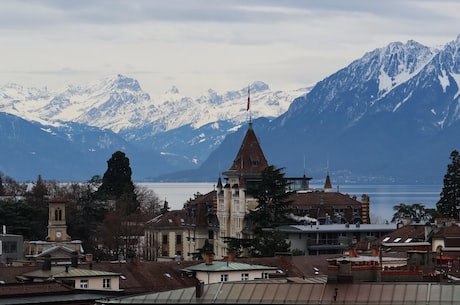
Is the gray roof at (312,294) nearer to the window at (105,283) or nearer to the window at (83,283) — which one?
the window at (83,283)

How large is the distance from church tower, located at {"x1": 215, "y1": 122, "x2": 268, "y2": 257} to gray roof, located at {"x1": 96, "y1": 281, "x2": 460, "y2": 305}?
86.9 m

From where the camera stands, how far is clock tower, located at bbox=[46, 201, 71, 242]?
13512 centimetres

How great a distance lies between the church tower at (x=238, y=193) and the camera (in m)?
128

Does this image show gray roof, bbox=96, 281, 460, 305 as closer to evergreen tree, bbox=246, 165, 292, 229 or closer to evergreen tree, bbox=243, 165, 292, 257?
evergreen tree, bbox=243, 165, 292, 257

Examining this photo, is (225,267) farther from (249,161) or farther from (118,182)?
(118,182)

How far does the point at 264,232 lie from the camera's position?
109875 millimetres

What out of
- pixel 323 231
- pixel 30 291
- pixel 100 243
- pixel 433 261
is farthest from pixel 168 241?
pixel 433 261

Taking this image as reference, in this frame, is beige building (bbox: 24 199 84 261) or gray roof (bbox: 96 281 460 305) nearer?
gray roof (bbox: 96 281 460 305)

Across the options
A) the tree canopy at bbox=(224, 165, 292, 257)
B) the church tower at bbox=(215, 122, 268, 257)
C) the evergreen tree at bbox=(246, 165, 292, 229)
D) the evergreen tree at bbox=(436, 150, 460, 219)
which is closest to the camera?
the tree canopy at bbox=(224, 165, 292, 257)

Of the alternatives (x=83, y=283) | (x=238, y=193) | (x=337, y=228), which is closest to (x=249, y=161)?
(x=238, y=193)

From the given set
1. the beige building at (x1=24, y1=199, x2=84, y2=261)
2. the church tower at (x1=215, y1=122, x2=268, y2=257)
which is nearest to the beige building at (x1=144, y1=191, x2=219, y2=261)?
the church tower at (x1=215, y1=122, x2=268, y2=257)

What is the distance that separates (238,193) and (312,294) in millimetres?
93351

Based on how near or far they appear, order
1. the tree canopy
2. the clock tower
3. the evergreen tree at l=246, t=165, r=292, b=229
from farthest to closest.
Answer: the clock tower → the evergreen tree at l=246, t=165, r=292, b=229 → the tree canopy

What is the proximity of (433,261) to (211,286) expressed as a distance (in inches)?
576
